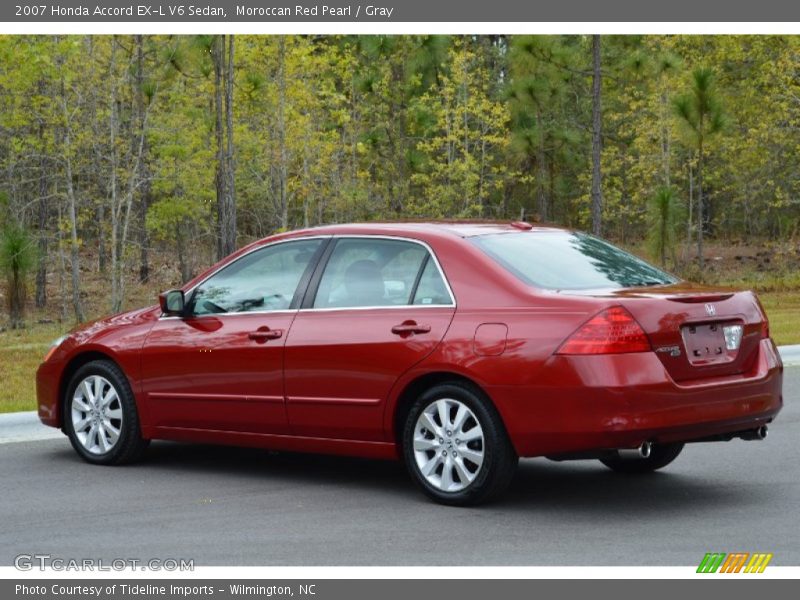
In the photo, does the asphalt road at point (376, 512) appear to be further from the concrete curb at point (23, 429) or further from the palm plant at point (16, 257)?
the palm plant at point (16, 257)

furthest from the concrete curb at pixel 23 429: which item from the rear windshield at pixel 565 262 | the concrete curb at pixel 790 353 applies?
the concrete curb at pixel 790 353

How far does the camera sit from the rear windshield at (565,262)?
776 cm

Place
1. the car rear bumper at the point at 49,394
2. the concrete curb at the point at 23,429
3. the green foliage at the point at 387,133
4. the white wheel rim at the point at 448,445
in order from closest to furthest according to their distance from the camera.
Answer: the white wheel rim at the point at 448,445, the car rear bumper at the point at 49,394, the concrete curb at the point at 23,429, the green foliage at the point at 387,133

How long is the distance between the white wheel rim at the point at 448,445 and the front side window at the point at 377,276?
0.63m

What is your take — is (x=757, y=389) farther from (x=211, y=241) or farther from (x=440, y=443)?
(x=211, y=241)

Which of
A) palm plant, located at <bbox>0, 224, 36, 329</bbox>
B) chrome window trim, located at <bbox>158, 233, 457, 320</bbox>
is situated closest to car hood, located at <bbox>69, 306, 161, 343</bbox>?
chrome window trim, located at <bbox>158, 233, 457, 320</bbox>

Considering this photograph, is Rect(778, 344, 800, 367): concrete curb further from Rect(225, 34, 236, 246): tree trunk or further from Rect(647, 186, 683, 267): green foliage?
Rect(647, 186, 683, 267): green foliage

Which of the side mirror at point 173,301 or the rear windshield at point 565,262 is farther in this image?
the side mirror at point 173,301

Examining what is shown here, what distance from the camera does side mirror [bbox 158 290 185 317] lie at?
29.5ft

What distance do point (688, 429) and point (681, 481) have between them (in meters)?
1.32

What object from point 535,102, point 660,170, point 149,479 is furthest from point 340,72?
point 149,479

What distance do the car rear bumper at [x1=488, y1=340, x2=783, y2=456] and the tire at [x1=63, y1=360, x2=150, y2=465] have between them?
300 cm

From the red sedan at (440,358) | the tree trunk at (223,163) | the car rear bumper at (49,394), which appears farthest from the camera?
the tree trunk at (223,163)

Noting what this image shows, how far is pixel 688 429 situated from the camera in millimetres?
7238
